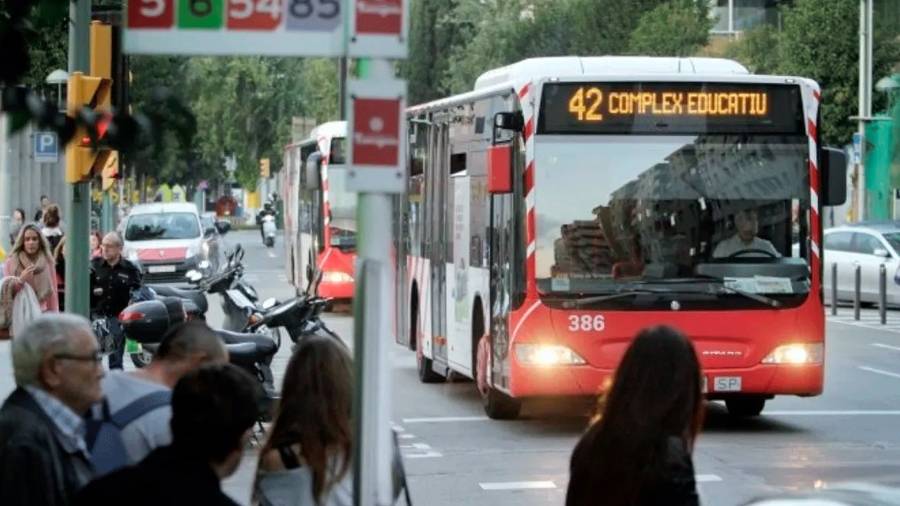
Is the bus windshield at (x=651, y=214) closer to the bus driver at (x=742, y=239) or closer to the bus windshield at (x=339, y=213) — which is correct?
the bus driver at (x=742, y=239)

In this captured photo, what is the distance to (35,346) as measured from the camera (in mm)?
5773

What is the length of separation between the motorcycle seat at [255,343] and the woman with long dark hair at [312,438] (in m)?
9.49

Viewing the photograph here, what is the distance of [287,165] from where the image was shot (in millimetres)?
46188

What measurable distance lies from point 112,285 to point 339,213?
14059mm

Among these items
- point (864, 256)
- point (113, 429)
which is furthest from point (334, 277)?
point (113, 429)

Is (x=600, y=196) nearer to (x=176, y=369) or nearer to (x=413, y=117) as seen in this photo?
(x=413, y=117)

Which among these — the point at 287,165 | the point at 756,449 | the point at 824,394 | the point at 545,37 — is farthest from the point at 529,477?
the point at 545,37

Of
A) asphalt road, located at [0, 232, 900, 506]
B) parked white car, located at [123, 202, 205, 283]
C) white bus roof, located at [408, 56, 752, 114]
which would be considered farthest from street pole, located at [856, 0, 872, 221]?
white bus roof, located at [408, 56, 752, 114]

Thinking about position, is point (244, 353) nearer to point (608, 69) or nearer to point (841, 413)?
point (608, 69)

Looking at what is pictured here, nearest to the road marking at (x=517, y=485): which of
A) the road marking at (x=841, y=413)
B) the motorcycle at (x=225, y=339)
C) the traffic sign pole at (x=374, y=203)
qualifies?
the motorcycle at (x=225, y=339)

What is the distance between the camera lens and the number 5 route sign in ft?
18.0

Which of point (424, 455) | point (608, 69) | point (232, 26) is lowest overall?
point (424, 455)

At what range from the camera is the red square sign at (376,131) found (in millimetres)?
5316

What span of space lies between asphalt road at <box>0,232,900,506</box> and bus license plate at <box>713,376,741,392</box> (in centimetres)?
40
